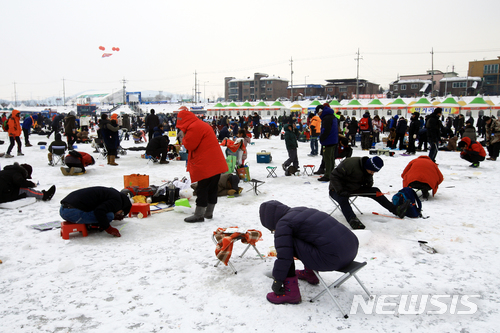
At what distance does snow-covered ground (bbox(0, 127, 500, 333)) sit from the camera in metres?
2.74

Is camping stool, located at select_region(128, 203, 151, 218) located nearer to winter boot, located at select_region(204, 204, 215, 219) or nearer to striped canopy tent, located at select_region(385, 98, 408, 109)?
winter boot, located at select_region(204, 204, 215, 219)

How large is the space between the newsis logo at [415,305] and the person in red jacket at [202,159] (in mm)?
2816

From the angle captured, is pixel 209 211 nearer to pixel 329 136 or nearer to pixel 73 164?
pixel 329 136

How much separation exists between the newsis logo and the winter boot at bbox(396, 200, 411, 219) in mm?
2283

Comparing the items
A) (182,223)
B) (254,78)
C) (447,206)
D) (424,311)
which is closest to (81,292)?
(182,223)

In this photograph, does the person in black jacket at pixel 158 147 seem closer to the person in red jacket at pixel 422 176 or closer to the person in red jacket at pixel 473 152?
the person in red jacket at pixel 422 176

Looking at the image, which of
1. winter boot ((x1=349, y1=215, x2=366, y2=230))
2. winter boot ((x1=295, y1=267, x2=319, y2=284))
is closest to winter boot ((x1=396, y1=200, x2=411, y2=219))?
winter boot ((x1=349, y1=215, x2=366, y2=230))

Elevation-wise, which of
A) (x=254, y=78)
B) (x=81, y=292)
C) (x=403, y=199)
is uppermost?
(x=254, y=78)

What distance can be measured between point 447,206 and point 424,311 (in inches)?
152

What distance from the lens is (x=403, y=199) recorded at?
5.52 metres

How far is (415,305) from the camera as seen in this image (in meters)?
2.97

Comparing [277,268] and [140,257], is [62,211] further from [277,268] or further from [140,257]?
[277,268]

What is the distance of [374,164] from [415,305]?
2.21 meters

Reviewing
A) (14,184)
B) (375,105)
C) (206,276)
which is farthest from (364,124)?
(375,105)
